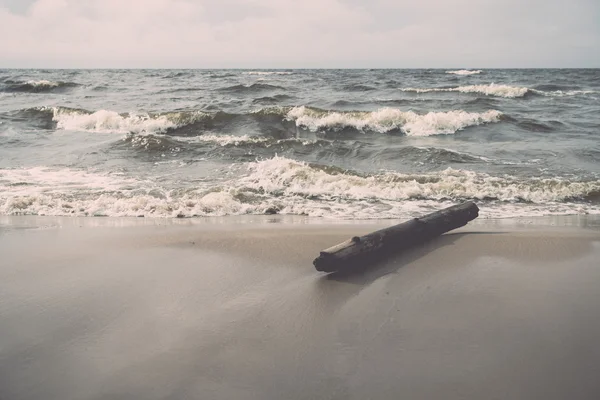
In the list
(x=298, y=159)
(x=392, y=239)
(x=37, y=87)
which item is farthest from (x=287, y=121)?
(x=37, y=87)

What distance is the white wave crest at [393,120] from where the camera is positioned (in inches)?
579

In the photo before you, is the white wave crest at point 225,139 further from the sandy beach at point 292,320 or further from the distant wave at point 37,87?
the distant wave at point 37,87

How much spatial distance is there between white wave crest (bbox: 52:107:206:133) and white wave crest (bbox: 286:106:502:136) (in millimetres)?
3771

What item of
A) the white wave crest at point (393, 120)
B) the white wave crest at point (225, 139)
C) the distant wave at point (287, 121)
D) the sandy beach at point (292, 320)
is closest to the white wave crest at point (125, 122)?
the distant wave at point (287, 121)

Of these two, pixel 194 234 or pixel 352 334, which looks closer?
pixel 352 334

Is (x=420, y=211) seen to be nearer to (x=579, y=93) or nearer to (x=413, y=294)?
(x=413, y=294)

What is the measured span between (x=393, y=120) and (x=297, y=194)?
9093 mm

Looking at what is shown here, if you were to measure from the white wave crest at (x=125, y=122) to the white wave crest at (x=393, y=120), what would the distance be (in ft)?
12.4

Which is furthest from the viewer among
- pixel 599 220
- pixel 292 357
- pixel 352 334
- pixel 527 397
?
pixel 599 220

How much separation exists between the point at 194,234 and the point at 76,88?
2813 cm

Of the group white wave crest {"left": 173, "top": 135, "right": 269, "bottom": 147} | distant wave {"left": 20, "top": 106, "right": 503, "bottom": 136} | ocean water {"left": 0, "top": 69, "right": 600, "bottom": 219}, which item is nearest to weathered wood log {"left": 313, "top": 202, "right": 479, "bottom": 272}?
ocean water {"left": 0, "top": 69, "right": 600, "bottom": 219}

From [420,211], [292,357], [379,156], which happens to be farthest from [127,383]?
[379,156]

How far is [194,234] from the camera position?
16.3 ft

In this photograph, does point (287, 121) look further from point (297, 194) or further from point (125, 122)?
point (297, 194)
